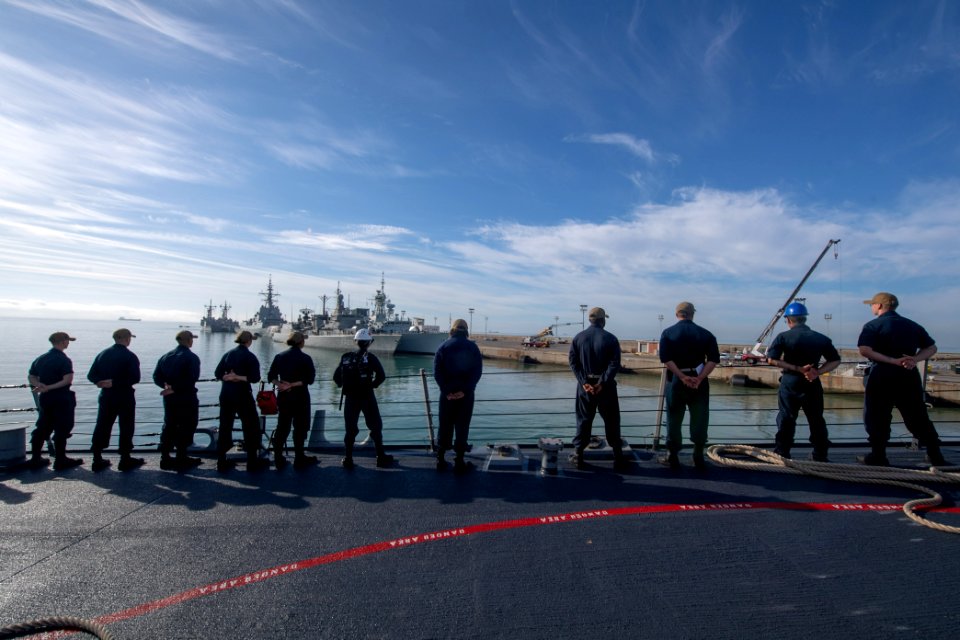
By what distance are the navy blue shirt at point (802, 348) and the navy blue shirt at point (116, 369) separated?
667cm

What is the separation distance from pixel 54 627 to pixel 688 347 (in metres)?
5.04

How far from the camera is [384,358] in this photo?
61125mm

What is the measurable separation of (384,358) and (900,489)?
58875 millimetres

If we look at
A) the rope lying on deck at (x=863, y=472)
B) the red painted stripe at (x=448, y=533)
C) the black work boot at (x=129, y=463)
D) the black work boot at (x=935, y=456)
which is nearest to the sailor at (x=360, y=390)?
the red painted stripe at (x=448, y=533)

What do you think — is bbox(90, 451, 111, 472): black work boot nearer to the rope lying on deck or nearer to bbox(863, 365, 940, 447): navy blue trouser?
the rope lying on deck

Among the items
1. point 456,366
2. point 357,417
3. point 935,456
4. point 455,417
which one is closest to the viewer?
point 935,456

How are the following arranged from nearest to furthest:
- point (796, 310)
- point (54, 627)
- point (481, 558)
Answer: point (54, 627), point (481, 558), point (796, 310)

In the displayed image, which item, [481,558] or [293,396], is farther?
[293,396]

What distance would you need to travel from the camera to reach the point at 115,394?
206 inches

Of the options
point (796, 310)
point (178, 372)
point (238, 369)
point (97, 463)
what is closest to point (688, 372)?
point (796, 310)

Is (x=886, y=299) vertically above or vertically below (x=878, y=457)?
above

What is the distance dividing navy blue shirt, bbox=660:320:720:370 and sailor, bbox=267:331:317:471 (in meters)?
3.73

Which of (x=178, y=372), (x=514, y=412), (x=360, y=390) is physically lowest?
(x=514, y=412)

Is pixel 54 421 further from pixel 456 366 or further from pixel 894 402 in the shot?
pixel 894 402
